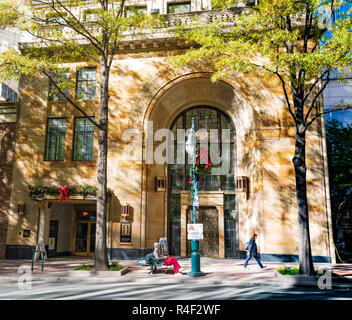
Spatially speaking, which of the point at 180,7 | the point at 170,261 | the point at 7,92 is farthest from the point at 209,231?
the point at 7,92

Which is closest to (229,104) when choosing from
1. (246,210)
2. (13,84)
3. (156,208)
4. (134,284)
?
(246,210)

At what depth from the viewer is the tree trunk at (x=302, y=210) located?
12.1 m

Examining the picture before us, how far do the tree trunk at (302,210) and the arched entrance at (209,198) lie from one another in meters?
6.53

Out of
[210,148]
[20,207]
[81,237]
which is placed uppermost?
[210,148]

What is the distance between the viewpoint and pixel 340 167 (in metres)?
22.3

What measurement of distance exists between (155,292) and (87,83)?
1465 centimetres

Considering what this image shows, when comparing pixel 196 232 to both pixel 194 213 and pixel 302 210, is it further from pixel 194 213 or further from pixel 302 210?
pixel 302 210

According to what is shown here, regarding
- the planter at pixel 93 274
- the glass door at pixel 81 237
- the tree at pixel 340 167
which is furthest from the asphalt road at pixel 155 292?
the tree at pixel 340 167

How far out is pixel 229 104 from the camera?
19719 millimetres

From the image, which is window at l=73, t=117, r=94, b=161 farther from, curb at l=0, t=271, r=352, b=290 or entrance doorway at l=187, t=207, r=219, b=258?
curb at l=0, t=271, r=352, b=290

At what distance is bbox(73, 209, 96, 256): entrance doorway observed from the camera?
66.6 ft

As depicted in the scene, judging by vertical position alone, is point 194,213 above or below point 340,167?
below

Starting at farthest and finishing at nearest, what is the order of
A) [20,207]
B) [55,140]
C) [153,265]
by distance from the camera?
[55,140], [20,207], [153,265]

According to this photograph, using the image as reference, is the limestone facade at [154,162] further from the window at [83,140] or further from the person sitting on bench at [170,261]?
the person sitting on bench at [170,261]
